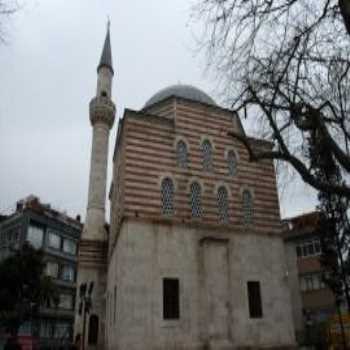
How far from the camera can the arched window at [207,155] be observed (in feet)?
55.8

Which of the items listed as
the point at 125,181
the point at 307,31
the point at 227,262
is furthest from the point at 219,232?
the point at 307,31

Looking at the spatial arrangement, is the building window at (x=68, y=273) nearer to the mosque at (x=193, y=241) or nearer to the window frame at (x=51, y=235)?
the window frame at (x=51, y=235)

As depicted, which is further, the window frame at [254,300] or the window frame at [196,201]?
the window frame at [196,201]

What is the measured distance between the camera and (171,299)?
14266mm

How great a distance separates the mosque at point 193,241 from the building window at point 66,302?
1509 centimetres

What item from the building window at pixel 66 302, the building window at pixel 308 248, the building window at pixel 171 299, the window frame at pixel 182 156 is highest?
the window frame at pixel 182 156

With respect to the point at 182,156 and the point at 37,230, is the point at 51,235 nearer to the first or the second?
the point at 37,230

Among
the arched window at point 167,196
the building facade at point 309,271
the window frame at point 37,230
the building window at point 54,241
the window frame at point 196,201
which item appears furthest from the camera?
the building window at point 54,241

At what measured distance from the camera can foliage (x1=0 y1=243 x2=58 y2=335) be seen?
21.6 metres

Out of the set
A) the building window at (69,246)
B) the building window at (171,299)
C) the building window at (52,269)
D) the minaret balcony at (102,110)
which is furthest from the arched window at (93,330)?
the building window at (69,246)

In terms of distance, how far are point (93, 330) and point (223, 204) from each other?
9386 millimetres

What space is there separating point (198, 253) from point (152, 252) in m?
1.88

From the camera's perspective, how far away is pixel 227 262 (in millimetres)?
15547

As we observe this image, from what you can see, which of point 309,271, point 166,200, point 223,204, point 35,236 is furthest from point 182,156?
point 35,236
